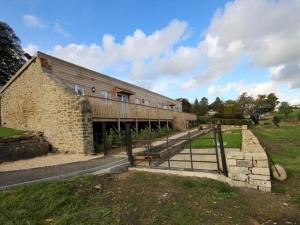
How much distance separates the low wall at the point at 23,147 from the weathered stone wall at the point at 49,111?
0.54 m

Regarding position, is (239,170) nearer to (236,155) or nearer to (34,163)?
(236,155)

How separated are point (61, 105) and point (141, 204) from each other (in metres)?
9.17

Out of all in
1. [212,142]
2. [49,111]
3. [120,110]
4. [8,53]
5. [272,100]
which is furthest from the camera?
[272,100]

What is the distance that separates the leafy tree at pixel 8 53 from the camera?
90.3ft

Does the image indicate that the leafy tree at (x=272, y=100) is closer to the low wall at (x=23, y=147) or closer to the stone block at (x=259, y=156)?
the low wall at (x=23, y=147)

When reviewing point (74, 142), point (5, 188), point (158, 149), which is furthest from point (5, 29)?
point (5, 188)

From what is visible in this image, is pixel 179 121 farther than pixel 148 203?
Yes

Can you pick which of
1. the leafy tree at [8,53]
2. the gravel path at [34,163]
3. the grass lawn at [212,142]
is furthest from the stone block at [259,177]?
the leafy tree at [8,53]

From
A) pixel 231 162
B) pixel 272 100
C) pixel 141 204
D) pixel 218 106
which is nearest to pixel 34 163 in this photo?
pixel 141 204

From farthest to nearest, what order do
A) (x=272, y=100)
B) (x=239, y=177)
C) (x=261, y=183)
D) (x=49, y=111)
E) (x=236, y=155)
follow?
(x=272, y=100) < (x=49, y=111) < (x=236, y=155) < (x=239, y=177) < (x=261, y=183)

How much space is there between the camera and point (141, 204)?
190 inches

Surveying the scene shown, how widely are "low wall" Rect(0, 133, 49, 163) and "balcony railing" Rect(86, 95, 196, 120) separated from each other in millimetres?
3330

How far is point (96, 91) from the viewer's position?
1798 cm

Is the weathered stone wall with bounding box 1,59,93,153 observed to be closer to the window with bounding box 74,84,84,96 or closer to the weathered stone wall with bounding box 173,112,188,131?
the window with bounding box 74,84,84,96
